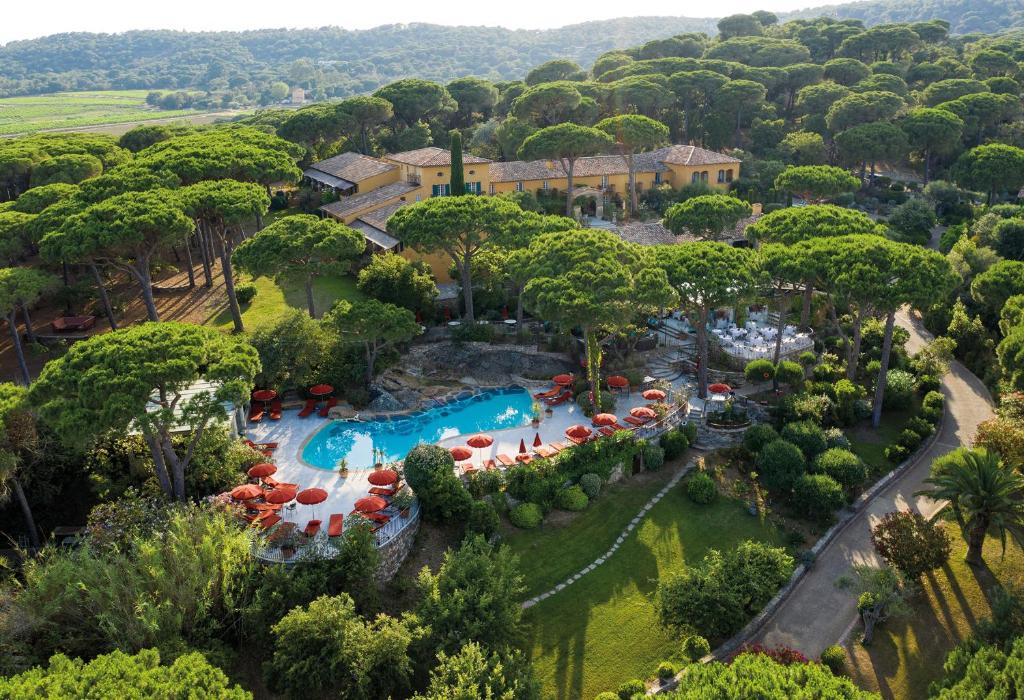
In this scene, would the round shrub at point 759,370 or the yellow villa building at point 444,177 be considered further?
the yellow villa building at point 444,177

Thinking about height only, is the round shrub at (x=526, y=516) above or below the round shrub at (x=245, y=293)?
below

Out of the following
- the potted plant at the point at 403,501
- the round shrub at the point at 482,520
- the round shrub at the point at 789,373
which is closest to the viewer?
the potted plant at the point at 403,501

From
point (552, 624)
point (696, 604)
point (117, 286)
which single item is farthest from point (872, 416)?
point (117, 286)

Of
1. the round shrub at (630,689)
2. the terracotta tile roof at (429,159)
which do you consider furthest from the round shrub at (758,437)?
the terracotta tile roof at (429,159)

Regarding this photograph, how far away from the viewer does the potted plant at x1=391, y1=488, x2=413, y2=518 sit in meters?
28.5

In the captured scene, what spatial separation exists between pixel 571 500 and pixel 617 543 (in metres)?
2.76

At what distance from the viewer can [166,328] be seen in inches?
1117

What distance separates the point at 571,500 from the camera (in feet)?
103

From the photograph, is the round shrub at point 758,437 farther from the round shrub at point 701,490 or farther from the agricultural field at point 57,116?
the agricultural field at point 57,116

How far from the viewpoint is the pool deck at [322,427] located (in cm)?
2970

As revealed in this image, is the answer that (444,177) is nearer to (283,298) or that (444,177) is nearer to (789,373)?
(283,298)

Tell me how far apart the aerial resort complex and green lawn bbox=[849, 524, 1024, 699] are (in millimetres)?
116

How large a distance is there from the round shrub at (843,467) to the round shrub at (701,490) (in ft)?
A: 16.4

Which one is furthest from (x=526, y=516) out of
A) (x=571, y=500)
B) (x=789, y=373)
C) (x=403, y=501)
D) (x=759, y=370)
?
(x=789, y=373)
